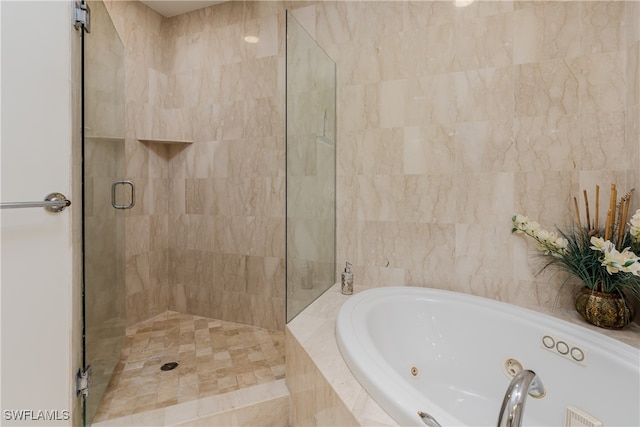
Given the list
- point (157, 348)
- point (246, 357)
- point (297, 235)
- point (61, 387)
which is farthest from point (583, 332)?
point (157, 348)

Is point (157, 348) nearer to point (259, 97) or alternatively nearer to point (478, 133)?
point (259, 97)

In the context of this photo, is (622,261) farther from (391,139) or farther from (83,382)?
(83,382)

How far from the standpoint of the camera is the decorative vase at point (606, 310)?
131cm

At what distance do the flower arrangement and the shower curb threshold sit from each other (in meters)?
1.47

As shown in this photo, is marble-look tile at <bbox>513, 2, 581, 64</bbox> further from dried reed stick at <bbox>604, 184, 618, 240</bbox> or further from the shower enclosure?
the shower enclosure

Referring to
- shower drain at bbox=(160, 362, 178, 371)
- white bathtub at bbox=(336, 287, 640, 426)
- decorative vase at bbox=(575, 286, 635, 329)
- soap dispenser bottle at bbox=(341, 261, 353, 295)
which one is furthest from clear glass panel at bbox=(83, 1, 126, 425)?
decorative vase at bbox=(575, 286, 635, 329)

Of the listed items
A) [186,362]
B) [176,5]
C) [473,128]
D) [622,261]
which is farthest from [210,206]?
[622,261]

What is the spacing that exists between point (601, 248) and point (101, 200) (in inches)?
86.0

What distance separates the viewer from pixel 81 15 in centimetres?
115

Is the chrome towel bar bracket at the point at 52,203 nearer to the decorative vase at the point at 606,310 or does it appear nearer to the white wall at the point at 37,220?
the white wall at the point at 37,220

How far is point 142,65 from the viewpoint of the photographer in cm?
233

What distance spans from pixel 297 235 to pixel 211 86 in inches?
62.0

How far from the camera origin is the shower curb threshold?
1.26 meters

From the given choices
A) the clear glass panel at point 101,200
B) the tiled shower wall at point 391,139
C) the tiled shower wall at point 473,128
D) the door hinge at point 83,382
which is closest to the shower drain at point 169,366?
the clear glass panel at point 101,200
